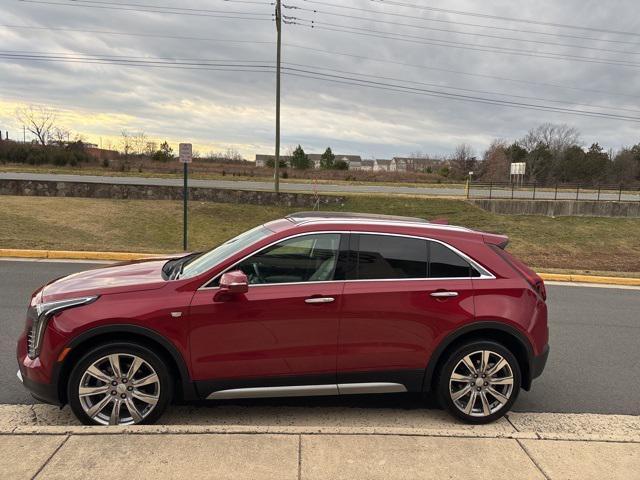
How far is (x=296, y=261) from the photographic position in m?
3.68

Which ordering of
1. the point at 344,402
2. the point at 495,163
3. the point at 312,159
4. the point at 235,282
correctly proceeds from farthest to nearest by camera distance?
1. the point at 312,159
2. the point at 495,163
3. the point at 344,402
4. the point at 235,282

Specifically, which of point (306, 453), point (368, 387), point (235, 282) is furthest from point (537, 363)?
point (235, 282)

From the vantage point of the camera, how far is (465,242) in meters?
3.86

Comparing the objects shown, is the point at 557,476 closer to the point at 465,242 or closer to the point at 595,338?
the point at 465,242

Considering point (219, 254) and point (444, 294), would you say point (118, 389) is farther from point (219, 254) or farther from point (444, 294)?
point (444, 294)

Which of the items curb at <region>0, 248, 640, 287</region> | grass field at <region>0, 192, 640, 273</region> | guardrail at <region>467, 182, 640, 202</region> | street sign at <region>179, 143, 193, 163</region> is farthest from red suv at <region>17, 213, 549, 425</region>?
guardrail at <region>467, 182, 640, 202</region>

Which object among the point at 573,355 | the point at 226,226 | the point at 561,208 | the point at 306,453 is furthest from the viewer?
the point at 561,208

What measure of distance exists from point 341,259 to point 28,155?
184 feet

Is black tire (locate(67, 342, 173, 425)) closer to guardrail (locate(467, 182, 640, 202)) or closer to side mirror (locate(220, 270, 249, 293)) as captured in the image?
side mirror (locate(220, 270, 249, 293))

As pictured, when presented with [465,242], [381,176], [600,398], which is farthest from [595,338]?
[381,176]

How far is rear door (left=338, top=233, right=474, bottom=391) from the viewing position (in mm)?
3566

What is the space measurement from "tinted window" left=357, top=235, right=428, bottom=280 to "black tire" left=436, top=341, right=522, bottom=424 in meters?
0.69

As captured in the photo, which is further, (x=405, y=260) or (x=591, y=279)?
(x=591, y=279)

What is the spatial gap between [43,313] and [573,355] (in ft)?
18.1
